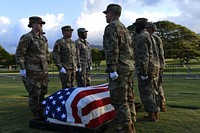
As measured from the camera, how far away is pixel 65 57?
876 centimetres

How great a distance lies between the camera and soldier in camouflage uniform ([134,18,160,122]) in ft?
20.7

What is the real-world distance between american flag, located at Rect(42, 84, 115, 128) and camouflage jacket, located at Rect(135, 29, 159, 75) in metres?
1.06

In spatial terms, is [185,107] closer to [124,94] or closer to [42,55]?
[124,94]

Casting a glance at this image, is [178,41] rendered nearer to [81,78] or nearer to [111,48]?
[81,78]

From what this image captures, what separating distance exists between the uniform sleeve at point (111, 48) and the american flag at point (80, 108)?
0.86m

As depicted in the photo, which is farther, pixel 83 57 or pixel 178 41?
pixel 178 41

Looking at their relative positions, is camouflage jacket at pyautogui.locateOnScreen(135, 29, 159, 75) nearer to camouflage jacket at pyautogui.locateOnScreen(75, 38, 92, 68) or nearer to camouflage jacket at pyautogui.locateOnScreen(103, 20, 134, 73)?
camouflage jacket at pyautogui.locateOnScreen(103, 20, 134, 73)

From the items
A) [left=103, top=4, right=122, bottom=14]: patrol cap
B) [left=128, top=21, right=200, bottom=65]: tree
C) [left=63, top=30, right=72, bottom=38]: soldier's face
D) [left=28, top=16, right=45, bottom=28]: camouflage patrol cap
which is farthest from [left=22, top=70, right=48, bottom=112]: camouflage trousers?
[left=128, top=21, right=200, bottom=65]: tree

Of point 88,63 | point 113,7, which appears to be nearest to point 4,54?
point 88,63

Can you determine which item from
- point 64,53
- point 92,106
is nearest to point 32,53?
point 64,53

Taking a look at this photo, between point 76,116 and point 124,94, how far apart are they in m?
1.05

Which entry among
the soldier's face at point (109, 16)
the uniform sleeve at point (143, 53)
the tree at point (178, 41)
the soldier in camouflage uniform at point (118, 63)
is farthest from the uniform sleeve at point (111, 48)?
the tree at point (178, 41)

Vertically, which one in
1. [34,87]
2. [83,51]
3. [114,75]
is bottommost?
[34,87]

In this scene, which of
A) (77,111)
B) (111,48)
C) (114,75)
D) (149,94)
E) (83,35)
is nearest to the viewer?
(114,75)
